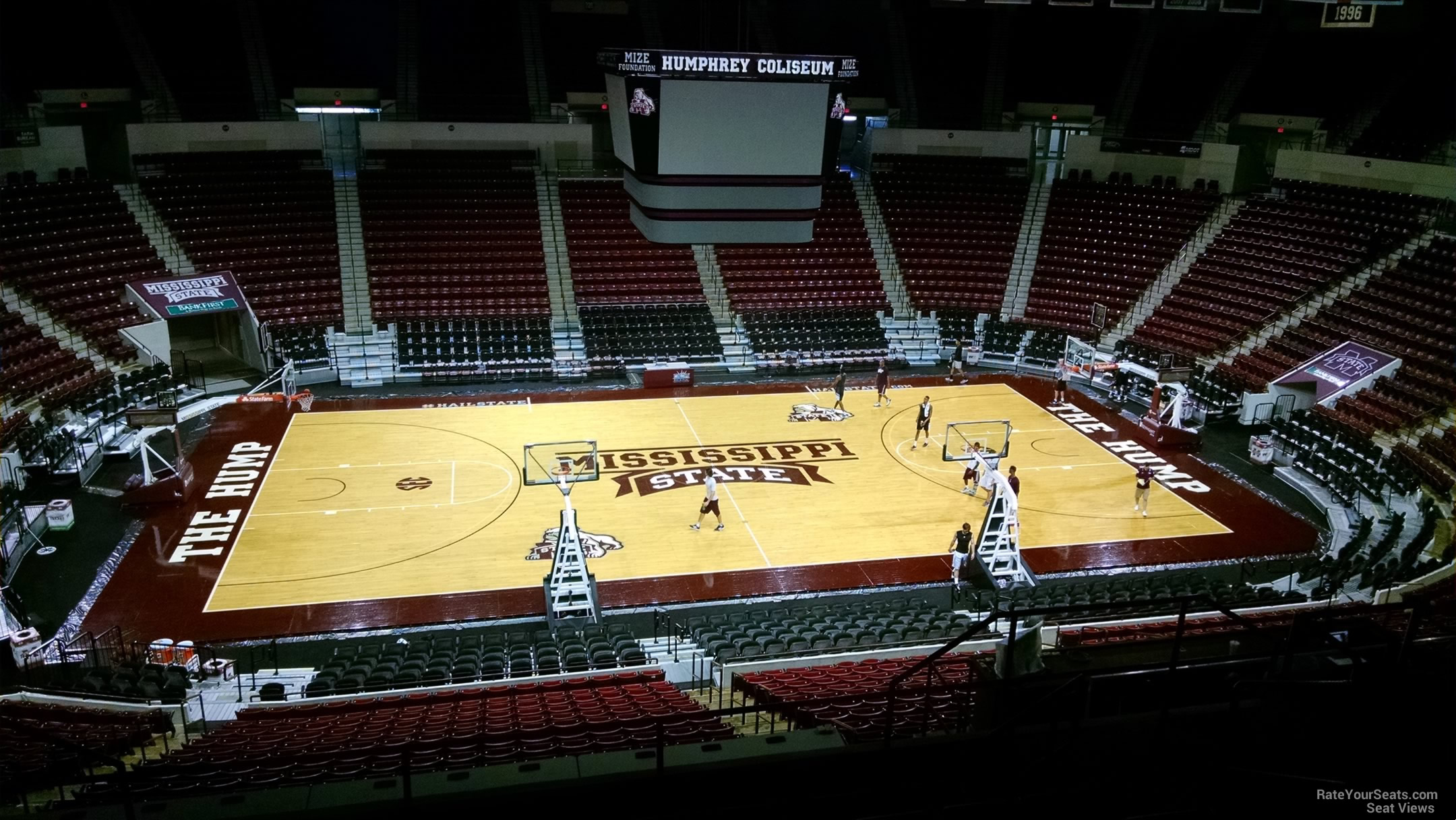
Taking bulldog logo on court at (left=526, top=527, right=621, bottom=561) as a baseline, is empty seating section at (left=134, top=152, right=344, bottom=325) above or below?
above

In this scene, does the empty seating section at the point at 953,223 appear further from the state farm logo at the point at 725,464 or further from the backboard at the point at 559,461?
the backboard at the point at 559,461

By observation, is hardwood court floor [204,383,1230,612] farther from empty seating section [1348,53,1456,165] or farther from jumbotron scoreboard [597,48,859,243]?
empty seating section [1348,53,1456,165]

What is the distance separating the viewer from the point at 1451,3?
32.4m

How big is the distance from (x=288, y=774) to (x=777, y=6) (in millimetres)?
37591

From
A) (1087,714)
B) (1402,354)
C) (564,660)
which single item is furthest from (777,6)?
(1087,714)

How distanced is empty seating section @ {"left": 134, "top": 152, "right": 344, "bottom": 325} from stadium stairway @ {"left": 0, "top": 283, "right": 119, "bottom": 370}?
452 cm

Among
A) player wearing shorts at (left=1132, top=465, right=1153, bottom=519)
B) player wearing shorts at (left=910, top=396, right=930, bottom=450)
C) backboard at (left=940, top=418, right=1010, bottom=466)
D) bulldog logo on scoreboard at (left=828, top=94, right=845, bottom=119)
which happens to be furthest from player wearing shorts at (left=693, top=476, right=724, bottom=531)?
player wearing shorts at (left=1132, top=465, right=1153, bottom=519)

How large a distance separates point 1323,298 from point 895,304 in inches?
463

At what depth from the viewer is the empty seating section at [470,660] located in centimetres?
1266

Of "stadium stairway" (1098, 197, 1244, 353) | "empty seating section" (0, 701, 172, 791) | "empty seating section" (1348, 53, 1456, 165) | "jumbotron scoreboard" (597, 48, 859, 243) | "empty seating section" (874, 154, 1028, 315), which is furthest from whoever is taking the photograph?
"empty seating section" (874, 154, 1028, 315)

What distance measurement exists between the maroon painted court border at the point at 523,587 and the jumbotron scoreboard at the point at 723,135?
5.69 m

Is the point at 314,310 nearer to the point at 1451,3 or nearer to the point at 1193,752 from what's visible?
the point at 1193,752

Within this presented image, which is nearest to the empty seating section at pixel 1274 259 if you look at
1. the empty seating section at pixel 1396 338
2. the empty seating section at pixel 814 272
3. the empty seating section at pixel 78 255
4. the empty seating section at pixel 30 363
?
the empty seating section at pixel 1396 338

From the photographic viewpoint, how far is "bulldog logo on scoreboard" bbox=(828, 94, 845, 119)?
1639 cm
